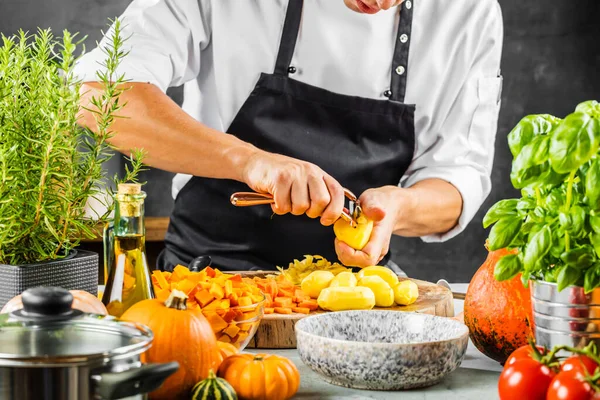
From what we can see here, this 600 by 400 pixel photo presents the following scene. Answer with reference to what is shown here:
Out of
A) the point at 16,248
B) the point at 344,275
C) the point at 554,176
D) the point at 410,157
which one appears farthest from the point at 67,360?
the point at 410,157

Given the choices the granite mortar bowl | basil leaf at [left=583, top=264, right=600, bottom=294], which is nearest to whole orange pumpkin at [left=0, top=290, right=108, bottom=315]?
the granite mortar bowl

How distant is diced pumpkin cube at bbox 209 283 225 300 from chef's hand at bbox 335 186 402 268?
2.40 ft

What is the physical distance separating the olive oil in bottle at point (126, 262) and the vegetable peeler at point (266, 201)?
59 cm

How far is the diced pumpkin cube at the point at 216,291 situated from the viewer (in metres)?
1.17

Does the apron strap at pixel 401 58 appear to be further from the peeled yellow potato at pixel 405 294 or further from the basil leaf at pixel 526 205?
the basil leaf at pixel 526 205

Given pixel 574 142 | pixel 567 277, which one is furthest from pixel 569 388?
pixel 574 142

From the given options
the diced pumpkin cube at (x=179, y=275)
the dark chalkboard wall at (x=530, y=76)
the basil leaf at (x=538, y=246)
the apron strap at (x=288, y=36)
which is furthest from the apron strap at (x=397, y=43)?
the dark chalkboard wall at (x=530, y=76)

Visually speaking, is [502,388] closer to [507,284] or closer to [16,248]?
[507,284]

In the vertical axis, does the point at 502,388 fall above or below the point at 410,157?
below

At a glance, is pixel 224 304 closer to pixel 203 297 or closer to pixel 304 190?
pixel 203 297

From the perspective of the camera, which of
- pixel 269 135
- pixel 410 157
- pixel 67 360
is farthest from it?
pixel 410 157

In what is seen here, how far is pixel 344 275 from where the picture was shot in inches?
60.9

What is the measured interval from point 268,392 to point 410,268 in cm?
333

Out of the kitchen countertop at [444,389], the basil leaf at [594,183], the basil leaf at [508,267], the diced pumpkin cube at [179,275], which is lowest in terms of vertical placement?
the kitchen countertop at [444,389]
